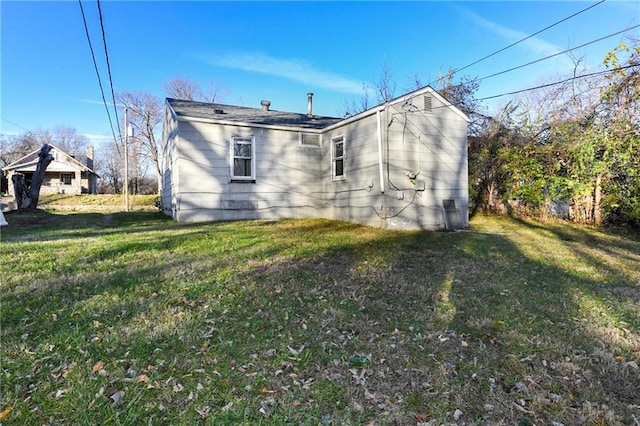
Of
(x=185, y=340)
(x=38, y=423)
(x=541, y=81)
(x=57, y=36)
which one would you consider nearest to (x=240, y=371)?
(x=185, y=340)

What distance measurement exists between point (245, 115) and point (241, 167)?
223 cm

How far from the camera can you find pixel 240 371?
99.4 inches

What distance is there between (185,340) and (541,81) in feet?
55.4

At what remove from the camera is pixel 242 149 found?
11211 mm

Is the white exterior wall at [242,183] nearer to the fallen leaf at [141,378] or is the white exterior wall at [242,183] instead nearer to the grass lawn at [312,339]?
the grass lawn at [312,339]

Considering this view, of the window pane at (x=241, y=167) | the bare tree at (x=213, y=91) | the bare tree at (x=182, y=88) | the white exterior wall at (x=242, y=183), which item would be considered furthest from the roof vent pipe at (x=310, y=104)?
the bare tree at (x=213, y=91)

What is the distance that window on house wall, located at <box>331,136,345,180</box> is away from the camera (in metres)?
11.0

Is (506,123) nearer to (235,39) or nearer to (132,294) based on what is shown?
(235,39)

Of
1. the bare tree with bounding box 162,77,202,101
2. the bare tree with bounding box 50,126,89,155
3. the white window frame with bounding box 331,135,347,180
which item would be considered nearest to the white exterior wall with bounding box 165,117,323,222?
the white window frame with bounding box 331,135,347,180

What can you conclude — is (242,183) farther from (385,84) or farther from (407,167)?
(385,84)

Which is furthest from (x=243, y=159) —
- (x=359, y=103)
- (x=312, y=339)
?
(x=359, y=103)

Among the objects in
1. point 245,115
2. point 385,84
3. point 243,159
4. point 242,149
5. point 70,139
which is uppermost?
point 70,139

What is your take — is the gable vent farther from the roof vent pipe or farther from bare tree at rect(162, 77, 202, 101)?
bare tree at rect(162, 77, 202, 101)

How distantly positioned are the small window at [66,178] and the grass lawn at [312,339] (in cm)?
3171
